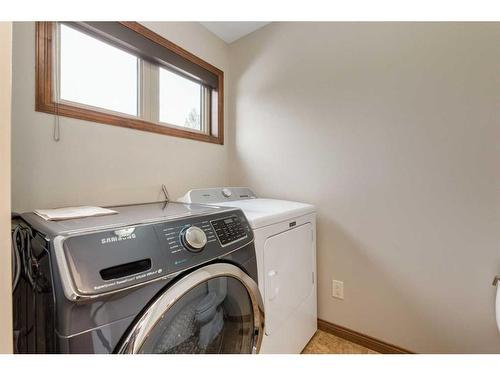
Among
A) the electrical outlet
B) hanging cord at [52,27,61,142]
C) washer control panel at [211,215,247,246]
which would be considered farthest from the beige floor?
hanging cord at [52,27,61,142]

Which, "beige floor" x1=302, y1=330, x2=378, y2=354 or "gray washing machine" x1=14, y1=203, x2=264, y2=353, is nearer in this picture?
"gray washing machine" x1=14, y1=203, x2=264, y2=353

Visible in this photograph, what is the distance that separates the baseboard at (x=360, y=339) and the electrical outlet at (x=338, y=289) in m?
0.19

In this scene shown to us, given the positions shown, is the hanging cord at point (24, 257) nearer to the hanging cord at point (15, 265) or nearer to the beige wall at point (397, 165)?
the hanging cord at point (15, 265)

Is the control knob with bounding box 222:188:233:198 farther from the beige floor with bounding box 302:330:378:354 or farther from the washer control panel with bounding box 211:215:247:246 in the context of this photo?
the beige floor with bounding box 302:330:378:354

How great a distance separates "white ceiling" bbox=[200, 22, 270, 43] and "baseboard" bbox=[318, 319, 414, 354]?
2.22 m

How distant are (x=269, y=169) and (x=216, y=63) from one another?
1.01 meters

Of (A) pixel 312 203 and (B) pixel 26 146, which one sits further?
(A) pixel 312 203

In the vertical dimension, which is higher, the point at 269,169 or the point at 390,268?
the point at 269,169

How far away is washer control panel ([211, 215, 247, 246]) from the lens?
77 centimetres

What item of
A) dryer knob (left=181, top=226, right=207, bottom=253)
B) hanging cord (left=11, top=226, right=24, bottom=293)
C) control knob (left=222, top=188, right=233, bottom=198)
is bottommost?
hanging cord (left=11, top=226, right=24, bottom=293)

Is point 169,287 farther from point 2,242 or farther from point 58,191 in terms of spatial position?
point 58,191

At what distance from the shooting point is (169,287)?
23.1 inches

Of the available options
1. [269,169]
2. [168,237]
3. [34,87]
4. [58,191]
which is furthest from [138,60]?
[168,237]

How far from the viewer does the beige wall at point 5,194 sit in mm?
409
